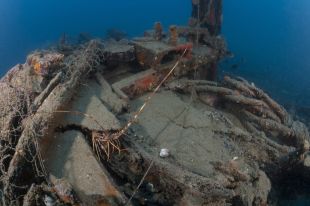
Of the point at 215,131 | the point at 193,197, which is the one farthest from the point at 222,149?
the point at 193,197

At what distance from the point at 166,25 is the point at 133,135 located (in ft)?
157

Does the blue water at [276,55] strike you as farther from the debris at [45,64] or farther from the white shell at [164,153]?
the debris at [45,64]

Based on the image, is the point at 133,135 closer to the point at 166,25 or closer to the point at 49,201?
the point at 49,201

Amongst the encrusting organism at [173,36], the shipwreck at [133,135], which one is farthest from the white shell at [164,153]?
the encrusting organism at [173,36]

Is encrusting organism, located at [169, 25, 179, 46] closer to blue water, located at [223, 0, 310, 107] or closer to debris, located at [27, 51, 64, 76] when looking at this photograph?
debris, located at [27, 51, 64, 76]

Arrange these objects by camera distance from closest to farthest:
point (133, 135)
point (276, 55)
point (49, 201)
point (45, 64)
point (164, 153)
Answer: point (49, 201)
point (164, 153)
point (133, 135)
point (45, 64)
point (276, 55)

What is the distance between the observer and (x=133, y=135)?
469cm

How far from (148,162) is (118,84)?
6.80ft

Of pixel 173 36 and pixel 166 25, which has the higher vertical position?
pixel 173 36

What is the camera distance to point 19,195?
3.54m

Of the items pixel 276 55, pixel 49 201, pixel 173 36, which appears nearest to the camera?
pixel 49 201

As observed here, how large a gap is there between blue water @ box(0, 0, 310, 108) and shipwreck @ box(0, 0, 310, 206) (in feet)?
34.8

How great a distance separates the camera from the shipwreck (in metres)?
3.69

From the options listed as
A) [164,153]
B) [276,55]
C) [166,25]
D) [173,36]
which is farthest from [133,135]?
[166,25]
